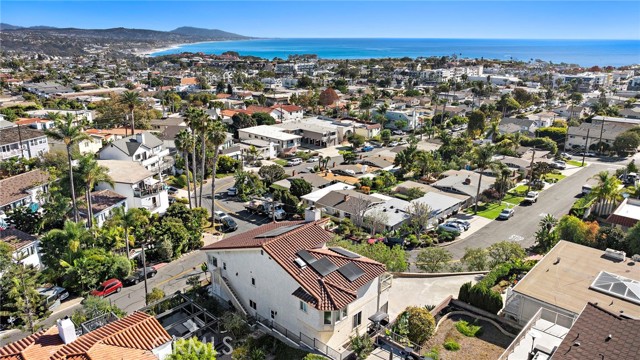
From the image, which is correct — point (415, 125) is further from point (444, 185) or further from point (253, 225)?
point (253, 225)

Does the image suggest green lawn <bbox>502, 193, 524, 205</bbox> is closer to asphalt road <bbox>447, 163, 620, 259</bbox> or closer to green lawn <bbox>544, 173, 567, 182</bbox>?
asphalt road <bbox>447, 163, 620, 259</bbox>

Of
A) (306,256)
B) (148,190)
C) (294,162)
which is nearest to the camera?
(306,256)

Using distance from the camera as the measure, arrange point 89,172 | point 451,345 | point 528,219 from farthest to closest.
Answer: point 528,219 < point 89,172 < point 451,345

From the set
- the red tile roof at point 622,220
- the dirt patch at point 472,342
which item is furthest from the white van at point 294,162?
the dirt patch at point 472,342

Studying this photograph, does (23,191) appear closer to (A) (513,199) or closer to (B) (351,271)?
(B) (351,271)

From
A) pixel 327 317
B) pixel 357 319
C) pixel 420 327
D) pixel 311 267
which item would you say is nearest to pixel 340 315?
pixel 327 317

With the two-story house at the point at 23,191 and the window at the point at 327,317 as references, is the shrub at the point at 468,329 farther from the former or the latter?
the two-story house at the point at 23,191

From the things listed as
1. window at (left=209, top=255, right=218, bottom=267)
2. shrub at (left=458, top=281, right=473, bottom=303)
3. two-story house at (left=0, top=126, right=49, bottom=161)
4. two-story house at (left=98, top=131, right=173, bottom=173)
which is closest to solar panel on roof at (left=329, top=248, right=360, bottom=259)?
shrub at (left=458, top=281, right=473, bottom=303)
